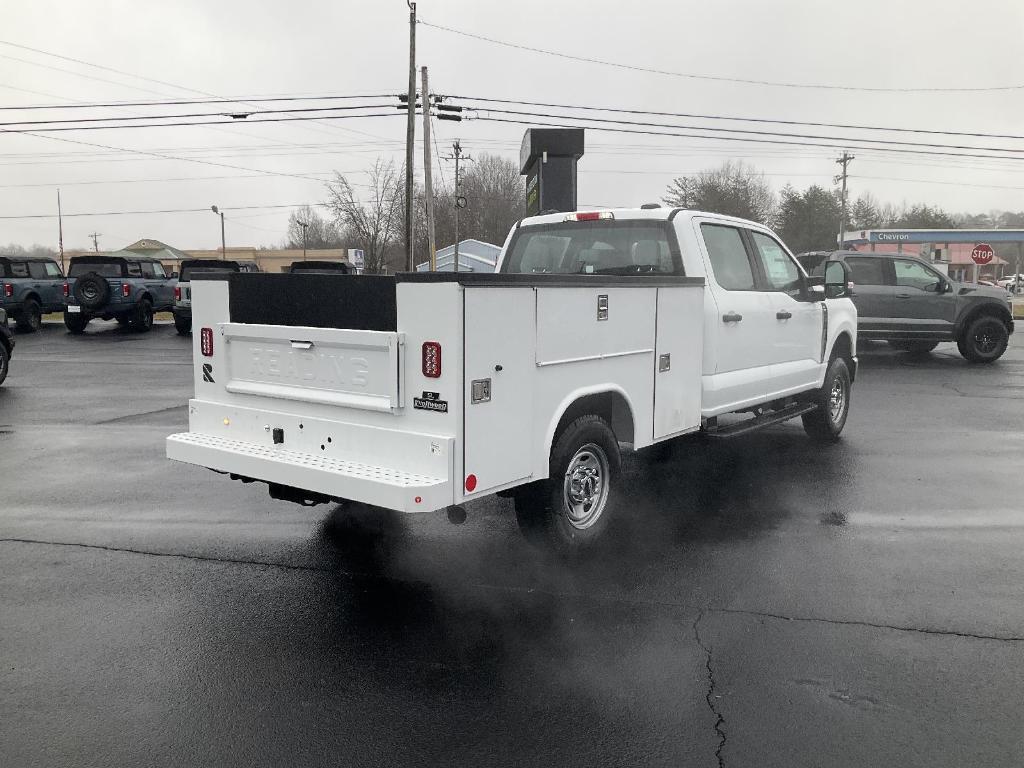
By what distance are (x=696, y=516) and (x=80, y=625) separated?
13.0 ft

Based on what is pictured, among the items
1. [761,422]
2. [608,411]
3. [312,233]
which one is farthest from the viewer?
[312,233]

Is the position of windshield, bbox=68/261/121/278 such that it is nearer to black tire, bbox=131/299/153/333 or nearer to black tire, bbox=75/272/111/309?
black tire, bbox=131/299/153/333

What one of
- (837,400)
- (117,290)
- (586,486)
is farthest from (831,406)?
(117,290)

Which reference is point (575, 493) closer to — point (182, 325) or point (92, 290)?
point (182, 325)

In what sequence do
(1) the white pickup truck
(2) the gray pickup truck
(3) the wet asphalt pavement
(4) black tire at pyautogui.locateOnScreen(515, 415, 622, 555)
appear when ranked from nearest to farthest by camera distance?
(3) the wet asphalt pavement < (1) the white pickup truck < (4) black tire at pyautogui.locateOnScreen(515, 415, 622, 555) < (2) the gray pickup truck

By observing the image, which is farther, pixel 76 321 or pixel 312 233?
pixel 312 233

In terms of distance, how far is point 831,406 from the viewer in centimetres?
887

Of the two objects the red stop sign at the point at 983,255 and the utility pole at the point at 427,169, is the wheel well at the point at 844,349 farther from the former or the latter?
the red stop sign at the point at 983,255

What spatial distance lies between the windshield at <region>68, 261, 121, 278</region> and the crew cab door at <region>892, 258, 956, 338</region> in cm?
2058

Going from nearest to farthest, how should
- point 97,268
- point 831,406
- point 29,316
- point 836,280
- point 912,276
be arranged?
1. point 836,280
2. point 831,406
3. point 912,276
4. point 29,316
5. point 97,268

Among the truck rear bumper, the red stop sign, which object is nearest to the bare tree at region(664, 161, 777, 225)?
the red stop sign

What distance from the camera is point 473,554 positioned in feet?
17.7

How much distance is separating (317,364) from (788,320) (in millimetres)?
4510

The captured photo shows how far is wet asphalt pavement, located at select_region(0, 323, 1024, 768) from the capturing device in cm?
327
